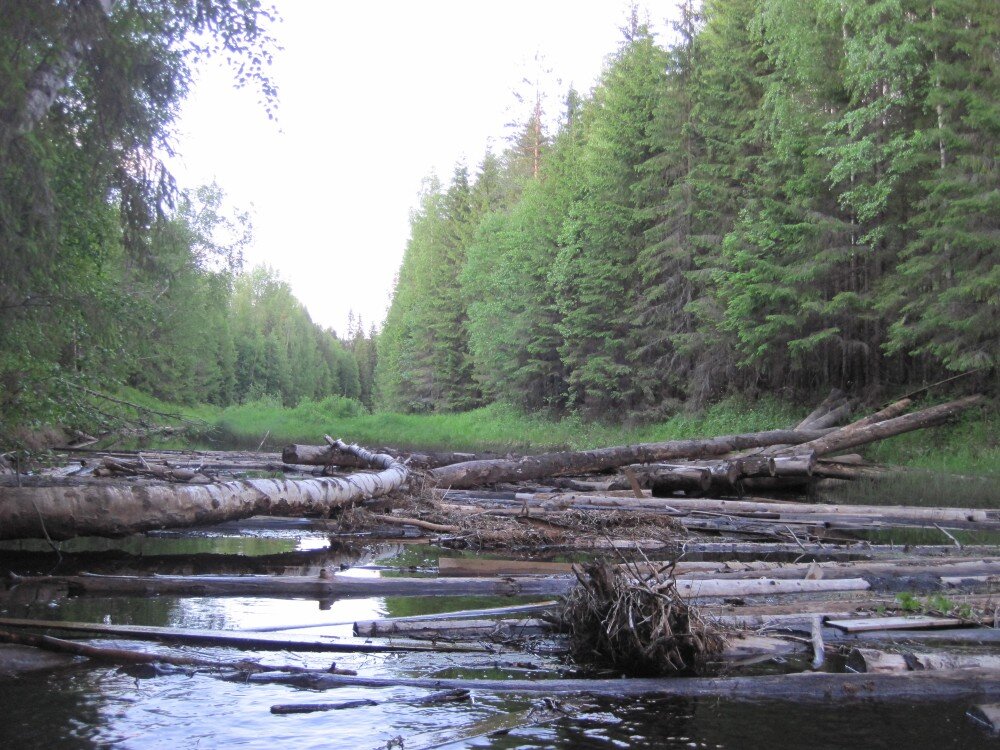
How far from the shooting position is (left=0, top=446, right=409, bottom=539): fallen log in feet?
25.9

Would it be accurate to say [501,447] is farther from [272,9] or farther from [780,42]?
[272,9]

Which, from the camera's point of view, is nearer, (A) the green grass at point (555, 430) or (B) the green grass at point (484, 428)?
(A) the green grass at point (555, 430)

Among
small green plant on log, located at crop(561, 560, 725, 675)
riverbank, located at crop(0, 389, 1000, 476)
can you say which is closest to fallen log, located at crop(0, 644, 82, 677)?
small green plant on log, located at crop(561, 560, 725, 675)

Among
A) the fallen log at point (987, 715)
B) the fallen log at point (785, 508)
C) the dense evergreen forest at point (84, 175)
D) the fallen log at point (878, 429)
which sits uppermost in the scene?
the dense evergreen forest at point (84, 175)

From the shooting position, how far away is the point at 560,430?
34.1 metres

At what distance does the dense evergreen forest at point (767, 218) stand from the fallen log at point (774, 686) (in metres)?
15.0

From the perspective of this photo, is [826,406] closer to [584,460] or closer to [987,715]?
[584,460]

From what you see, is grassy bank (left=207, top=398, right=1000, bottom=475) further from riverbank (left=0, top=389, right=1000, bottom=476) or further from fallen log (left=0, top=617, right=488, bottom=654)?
fallen log (left=0, top=617, right=488, bottom=654)

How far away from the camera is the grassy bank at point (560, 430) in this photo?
59.3ft

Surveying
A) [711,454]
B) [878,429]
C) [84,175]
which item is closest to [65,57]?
[84,175]

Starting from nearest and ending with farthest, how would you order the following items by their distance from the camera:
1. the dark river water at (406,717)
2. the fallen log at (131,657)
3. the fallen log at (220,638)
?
the dark river water at (406,717), the fallen log at (131,657), the fallen log at (220,638)

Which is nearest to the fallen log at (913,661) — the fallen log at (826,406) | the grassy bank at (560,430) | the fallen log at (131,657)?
the fallen log at (131,657)

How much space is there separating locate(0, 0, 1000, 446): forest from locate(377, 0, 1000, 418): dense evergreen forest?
100mm

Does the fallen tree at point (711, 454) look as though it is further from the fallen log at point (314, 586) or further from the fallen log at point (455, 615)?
the fallen log at point (455, 615)
